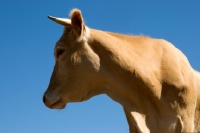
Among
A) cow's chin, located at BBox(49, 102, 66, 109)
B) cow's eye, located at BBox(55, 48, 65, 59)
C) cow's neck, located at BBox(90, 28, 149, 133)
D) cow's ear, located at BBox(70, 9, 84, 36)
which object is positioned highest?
cow's ear, located at BBox(70, 9, 84, 36)

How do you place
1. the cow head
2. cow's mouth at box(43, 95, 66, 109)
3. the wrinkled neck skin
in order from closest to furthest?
the wrinkled neck skin, the cow head, cow's mouth at box(43, 95, 66, 109)

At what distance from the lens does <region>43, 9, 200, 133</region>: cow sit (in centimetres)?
852

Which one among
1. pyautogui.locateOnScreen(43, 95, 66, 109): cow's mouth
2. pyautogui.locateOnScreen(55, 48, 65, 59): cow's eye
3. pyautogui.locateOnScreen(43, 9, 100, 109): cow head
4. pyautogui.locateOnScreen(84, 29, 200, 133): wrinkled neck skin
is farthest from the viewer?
pyautogui.locateOnScreen(55, 48, 65, 59): cow's eye

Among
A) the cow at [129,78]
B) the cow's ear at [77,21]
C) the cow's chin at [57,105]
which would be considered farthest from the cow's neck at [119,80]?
the cow's chin at [57,105]

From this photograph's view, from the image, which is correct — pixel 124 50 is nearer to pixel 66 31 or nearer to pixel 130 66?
pixel 130 66

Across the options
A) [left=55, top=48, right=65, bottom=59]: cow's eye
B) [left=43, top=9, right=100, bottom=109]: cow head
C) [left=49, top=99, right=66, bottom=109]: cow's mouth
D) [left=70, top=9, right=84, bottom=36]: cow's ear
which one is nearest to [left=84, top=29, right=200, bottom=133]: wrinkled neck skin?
[left=43, top=9, right=100, bottom=109]: cow head

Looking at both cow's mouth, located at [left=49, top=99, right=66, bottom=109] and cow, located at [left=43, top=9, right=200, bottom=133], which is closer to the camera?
cow, located at [left=43, top=9, right=200, bottom=133]

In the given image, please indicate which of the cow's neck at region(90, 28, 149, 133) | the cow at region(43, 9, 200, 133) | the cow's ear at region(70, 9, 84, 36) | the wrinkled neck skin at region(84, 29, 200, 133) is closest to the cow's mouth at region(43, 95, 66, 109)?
the cow at region(43, 9, 200, 133)

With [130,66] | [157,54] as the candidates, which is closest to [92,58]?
[130,66]

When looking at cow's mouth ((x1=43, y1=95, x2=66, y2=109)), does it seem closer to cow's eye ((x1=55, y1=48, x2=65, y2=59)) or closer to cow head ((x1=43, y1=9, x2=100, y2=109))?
cow head ((x1=43, y1=9, x2=100, y2=109))

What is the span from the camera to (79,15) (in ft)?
28.4

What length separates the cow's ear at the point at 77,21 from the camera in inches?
341

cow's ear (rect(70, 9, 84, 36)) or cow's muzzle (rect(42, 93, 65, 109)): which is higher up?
cow's ear (rect(70, 9, 84, 36))

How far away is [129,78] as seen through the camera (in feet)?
28.7
